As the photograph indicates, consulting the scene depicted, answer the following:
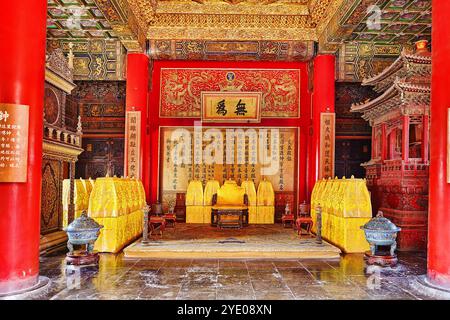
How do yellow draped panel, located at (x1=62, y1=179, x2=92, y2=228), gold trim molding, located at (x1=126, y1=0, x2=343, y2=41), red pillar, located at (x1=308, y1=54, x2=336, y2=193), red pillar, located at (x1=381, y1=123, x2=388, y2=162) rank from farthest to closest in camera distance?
red pillar, located at (x1=308, y1=54, x2=336, y2=193)
gold trim molding, located at (x1=126, y1=0, x2=343, y2=41)
red pillar, located at (x1=381, y1=123, x2=388, y2=162)
yellow draped panel, located at (x1=62, y1=179, x2=92, y2=228)

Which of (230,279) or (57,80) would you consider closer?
(230,279)

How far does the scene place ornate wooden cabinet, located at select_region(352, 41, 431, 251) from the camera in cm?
556

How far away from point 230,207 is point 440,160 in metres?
3.95

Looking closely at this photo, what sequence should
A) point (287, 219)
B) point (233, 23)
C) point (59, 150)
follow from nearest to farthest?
point (59, 150) < point (287, 219) < point (233, 23)

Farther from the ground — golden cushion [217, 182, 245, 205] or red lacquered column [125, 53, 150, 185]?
red lacquered column [125, 53, 150, 185]

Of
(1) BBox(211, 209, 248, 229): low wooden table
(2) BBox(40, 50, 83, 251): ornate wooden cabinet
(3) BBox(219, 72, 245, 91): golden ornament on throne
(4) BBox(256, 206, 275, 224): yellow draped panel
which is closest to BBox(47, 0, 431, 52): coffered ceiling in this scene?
(3) BBox(219, 72, 245, 91): golden ornament on throne

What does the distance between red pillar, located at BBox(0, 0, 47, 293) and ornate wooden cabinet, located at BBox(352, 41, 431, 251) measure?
469cm

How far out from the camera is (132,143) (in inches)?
312

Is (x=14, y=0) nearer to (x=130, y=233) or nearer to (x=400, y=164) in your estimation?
(x=130, y=233)

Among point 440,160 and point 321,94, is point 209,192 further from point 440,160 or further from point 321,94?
point 440,160

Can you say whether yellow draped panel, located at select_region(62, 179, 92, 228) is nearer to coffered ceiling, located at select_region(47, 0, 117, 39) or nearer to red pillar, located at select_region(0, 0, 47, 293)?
red pillar, located at select_region(0, 0, 47, 293)

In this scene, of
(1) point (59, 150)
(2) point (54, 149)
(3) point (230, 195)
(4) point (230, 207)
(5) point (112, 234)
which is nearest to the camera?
(5) point (112, 234)

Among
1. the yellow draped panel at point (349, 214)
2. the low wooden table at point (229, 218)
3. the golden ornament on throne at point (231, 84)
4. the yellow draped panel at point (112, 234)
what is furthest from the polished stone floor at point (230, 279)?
the golden ornament on throne at point (231, 84)

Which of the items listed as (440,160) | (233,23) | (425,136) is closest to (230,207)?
(425,136)
